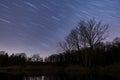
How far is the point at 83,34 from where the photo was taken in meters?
70.3

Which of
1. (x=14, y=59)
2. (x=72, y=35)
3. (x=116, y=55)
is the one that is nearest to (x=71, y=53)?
(x=72, y=35)

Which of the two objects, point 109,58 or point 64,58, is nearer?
point 109,58

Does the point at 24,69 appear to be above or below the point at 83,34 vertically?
below

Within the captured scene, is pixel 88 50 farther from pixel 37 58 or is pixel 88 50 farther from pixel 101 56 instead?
pixel 37 58

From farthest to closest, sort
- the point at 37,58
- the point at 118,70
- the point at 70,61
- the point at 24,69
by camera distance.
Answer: the point at 37,58 < the point at 70,61 < the point at 24,69 < the point at 118,70

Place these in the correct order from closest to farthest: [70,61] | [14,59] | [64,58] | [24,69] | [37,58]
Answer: [24,69]
[70,61]
[64,58]
[14,59]
[37,58]

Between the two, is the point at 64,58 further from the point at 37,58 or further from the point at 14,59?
the point at 37,58

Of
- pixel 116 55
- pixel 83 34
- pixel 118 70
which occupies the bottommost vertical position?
Result: pixel 118 70

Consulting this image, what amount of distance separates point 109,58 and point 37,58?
215ft

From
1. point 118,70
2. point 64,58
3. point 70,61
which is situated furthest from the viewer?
point 64,58

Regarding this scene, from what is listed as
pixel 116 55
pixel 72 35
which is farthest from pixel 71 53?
pixel 116 55

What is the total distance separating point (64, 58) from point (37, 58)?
Answer: 45078 millimetres

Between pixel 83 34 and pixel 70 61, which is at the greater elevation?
pixel 83 34

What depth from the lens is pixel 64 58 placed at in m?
98.0
